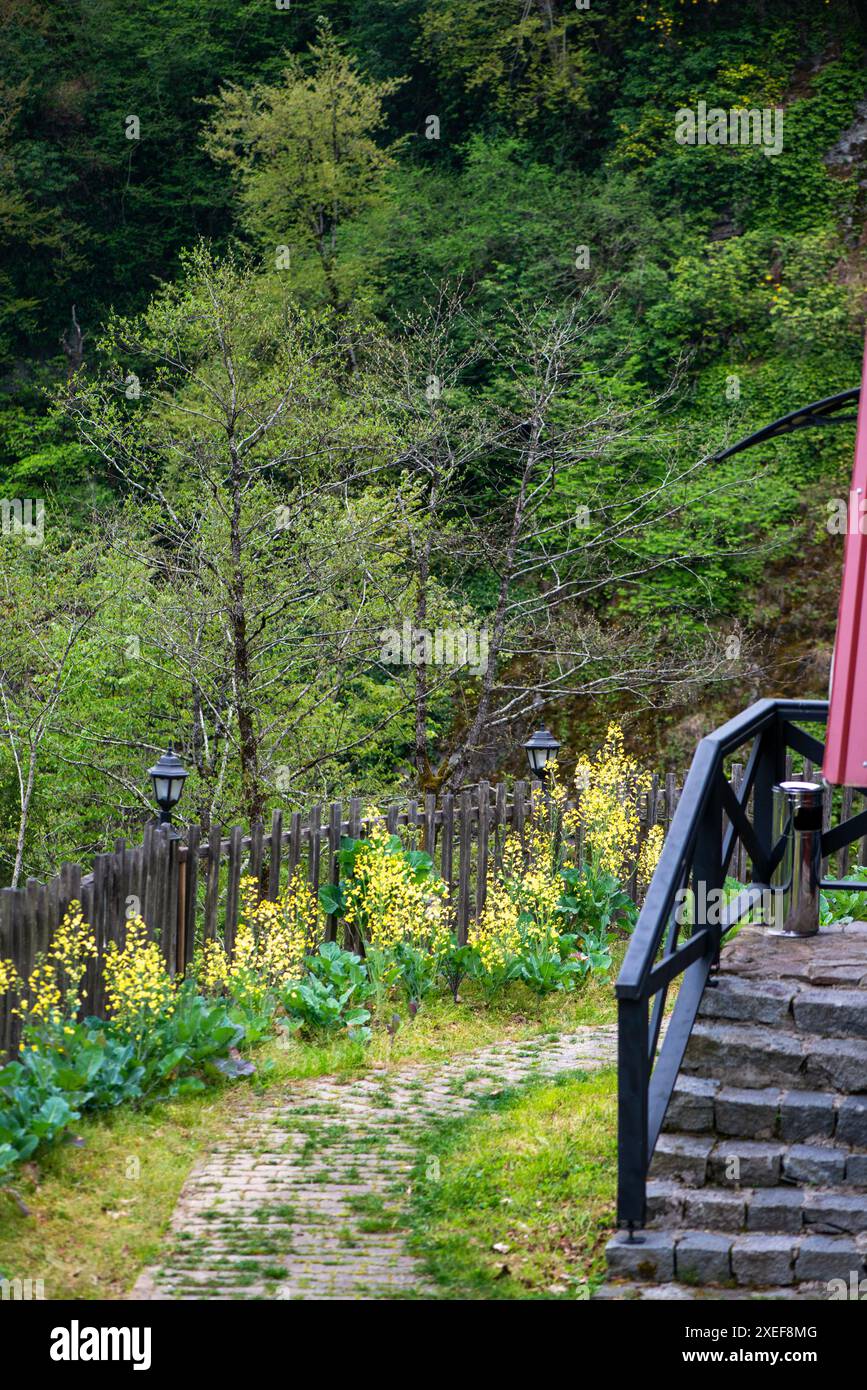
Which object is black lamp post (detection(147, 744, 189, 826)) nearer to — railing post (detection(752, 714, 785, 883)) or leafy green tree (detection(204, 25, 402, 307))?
railing post (detection(752, 714, 785, 883))

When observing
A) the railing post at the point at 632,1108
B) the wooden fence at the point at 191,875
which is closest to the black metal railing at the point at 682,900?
the railing post at the point at 632,1108

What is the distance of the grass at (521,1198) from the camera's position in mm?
4664

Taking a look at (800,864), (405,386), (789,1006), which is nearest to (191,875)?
(800,864)

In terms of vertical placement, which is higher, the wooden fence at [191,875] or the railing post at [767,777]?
the railing post at [767,777]

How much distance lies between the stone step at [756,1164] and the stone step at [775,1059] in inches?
10.3

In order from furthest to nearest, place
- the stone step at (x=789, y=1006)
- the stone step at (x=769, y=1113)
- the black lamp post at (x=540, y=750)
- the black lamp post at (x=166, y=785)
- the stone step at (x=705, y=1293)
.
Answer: the black lamp post at (x=540, y=750) → the black lamp post at (x=166, y=785) → the stone step at (x=789, y=1006) → the stone step at (x=769, y=1113) → the stone step at (x=705, y=1293)

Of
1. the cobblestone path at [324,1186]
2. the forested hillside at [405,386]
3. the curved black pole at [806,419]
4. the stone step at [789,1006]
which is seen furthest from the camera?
the forested hillside at [405,386]

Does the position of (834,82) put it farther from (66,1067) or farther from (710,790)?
(66,1067)

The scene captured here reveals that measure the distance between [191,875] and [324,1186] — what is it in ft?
9.11

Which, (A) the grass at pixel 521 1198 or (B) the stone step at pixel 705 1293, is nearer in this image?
(B) the stone step at pixel 705 1293

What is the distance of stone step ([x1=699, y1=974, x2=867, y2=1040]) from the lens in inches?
210

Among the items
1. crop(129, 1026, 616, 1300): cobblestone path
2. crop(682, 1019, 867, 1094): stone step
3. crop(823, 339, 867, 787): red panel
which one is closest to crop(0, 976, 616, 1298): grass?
crop(129, 1026, 616, 1300): cobblestone path

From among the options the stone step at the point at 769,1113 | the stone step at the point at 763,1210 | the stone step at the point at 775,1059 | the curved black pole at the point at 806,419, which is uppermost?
the curved black pole at the point at 806,419

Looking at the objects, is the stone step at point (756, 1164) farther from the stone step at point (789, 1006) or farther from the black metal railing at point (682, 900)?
the stone step at point (789, 1006)
